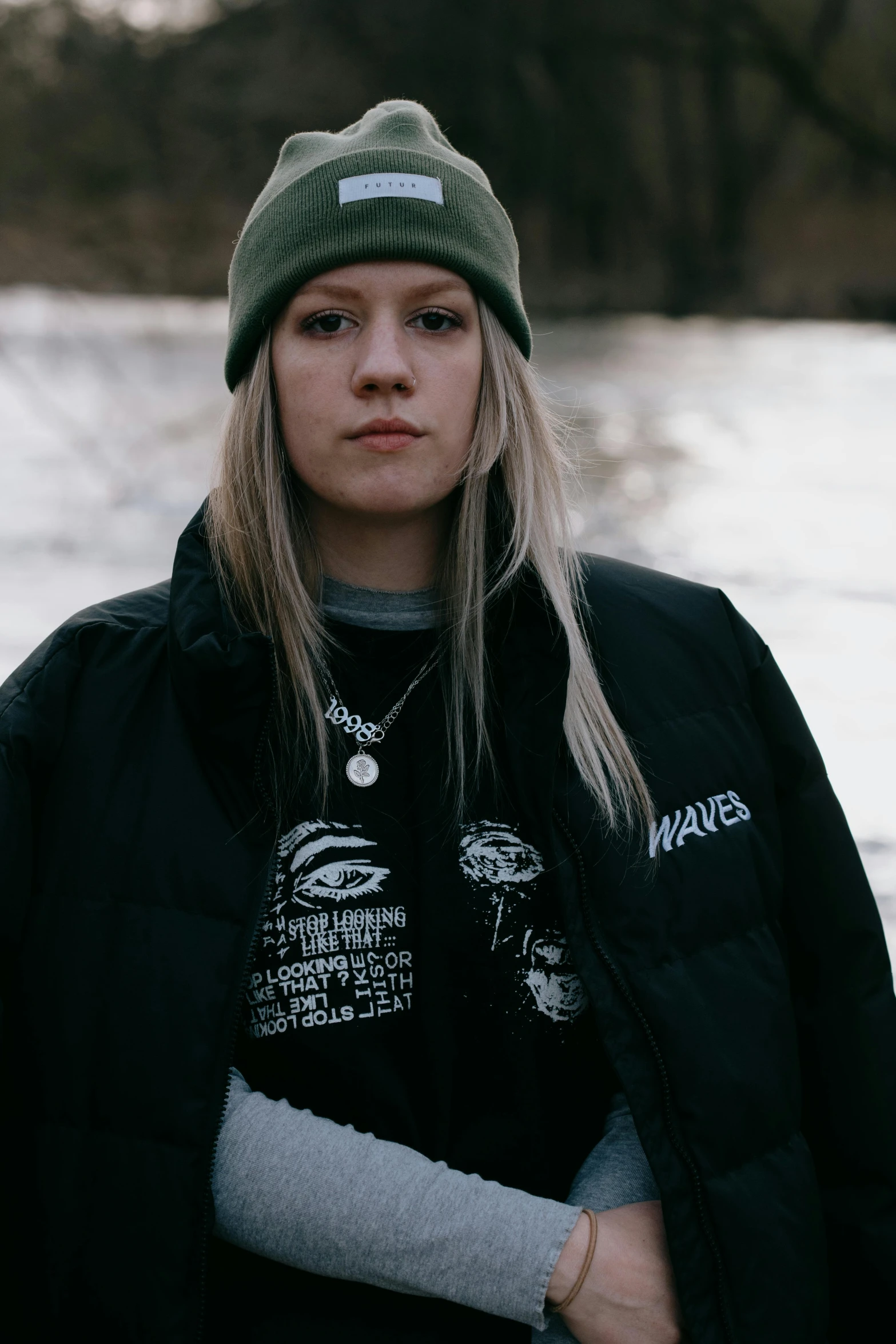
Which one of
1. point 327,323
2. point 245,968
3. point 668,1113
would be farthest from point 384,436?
point 668,1113

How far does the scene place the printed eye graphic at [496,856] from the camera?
142 centimetres

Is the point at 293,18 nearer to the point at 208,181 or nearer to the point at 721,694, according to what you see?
the point at 208,181

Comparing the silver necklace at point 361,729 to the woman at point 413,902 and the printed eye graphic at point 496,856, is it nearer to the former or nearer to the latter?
the woman at point 413,902

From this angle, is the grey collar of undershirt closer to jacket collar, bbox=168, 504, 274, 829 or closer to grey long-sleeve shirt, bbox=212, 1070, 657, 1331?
jacket collar, bbox=168, 504, 274, 829

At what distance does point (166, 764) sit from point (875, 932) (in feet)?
2.91

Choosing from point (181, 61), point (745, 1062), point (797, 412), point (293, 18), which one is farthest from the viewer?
point (797, 412)

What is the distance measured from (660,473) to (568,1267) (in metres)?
5.49

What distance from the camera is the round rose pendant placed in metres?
1.45

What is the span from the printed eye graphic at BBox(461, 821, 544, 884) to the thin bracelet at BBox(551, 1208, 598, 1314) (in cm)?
36

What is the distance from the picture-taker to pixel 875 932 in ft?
5.08

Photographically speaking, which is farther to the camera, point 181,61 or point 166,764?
point 181,61

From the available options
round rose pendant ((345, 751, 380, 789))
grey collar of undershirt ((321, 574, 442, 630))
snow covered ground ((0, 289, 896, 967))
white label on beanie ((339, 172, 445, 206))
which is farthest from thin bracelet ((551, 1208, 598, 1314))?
snow covered ground ((0, 289, 896, 967))

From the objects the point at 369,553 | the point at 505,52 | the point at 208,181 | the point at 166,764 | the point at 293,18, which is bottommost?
the point at 166,764

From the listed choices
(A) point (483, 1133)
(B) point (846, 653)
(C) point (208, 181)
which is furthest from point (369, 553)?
(C) point (208, 181)
